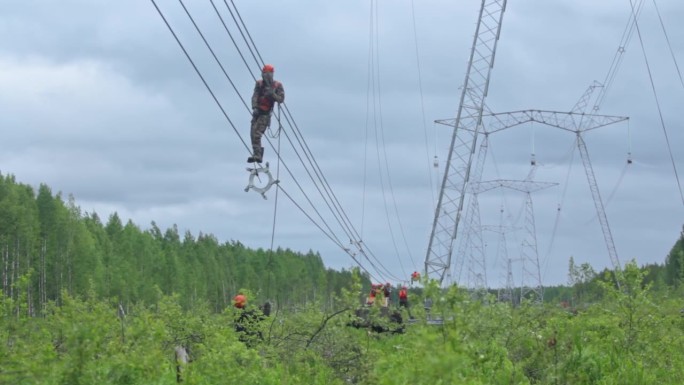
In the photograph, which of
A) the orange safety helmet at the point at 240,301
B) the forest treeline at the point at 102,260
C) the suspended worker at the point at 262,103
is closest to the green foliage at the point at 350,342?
the orange safety helmet at the point at 240,301

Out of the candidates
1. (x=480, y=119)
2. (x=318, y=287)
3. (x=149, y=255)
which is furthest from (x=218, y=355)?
(x=318, y=287)

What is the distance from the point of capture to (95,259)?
100375 millimetres

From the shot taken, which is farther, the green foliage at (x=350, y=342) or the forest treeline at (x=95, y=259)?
the forest treeline at (x=95, y=259)

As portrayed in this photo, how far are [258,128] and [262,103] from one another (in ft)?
1.57

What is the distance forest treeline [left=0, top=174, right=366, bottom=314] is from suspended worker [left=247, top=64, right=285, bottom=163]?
1862 inches

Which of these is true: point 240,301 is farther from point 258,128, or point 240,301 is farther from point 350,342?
point 258,128

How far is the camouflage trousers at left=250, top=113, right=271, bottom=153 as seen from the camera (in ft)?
64.7


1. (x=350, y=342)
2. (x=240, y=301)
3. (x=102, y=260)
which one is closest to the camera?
(x=350, y=342)

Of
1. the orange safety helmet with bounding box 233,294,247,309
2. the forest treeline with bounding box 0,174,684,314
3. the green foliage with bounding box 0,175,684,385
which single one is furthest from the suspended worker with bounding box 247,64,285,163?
the forest treeline with bounding box 0,174,684,314

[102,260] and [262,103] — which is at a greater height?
[102,260]

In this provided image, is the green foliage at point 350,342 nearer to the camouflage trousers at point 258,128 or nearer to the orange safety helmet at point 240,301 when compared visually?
the orange safety helmet at point 240,301

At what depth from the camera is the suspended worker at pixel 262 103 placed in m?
19.2

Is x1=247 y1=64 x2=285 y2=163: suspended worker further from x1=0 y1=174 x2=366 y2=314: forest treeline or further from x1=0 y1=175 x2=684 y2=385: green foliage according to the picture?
x1=0 y1=174 x2=366 y2=314: forest treeline

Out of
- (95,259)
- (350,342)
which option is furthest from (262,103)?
(95,259)
